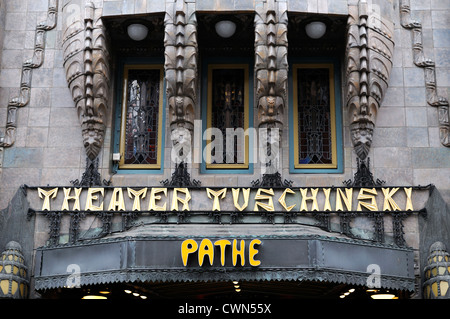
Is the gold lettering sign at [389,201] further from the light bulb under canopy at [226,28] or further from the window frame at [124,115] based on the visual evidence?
the window frame at [124,115]

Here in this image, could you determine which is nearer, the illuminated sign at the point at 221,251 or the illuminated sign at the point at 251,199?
the illuminated sign at the point at 221,251

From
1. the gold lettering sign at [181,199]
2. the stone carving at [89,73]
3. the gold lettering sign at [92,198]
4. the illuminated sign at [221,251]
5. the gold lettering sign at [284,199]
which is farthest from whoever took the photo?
the stone carving at [89,73]

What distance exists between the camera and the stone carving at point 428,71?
65.6ft

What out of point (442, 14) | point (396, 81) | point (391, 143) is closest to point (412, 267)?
point (391, 143)

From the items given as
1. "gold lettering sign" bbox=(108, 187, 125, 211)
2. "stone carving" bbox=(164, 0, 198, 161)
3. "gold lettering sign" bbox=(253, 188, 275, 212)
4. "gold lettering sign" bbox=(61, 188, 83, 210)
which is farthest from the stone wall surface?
"gold lettering sign" bbox=(253, 188, 275, 212)

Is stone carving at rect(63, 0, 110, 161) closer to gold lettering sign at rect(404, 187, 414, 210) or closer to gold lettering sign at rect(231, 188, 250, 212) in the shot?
Result: gold lettering sign at rect(231, 188, 250, 212)

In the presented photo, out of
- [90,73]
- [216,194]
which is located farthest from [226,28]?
[216,194]

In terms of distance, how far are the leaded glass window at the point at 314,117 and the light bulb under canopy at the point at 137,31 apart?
4000 mm

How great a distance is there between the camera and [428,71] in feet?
67.2

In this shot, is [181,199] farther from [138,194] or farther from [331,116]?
[331,116]

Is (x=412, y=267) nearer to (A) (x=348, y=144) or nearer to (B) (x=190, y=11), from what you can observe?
(A) (x=348, y=144)

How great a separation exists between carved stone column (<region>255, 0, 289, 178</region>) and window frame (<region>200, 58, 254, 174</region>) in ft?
2.63

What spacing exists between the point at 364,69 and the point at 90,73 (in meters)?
6.66

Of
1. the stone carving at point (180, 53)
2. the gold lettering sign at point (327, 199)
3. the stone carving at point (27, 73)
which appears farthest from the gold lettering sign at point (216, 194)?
the stone carving at point (27, 73)
